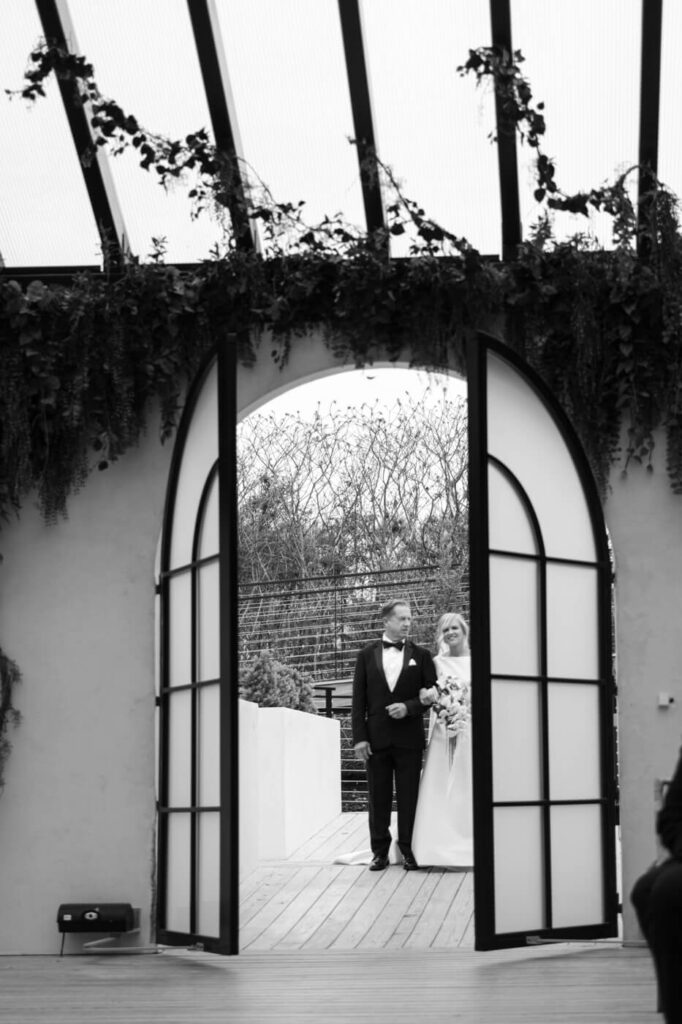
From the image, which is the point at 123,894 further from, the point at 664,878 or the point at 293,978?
the point at 664,878

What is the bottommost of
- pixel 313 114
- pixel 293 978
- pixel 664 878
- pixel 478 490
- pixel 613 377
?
pixel 293 978

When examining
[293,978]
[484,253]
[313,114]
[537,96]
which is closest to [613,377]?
[484,253]

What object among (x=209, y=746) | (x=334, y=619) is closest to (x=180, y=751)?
(x=209, y=746)

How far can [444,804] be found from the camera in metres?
7.64

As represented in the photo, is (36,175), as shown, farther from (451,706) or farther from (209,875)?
(451,706)

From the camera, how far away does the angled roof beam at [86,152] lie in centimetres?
579

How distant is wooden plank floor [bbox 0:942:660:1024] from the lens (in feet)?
14.5

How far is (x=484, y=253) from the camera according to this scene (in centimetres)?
630

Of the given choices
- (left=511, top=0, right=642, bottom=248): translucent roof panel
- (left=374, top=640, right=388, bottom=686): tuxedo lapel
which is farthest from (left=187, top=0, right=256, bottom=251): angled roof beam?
(left=374, top=640, right=388, bottom=686): tuxedo lapel

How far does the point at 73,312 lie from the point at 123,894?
253 centimetres

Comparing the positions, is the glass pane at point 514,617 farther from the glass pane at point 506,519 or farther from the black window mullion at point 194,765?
the black window mullion at point 194,765

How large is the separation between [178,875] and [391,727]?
222 cm

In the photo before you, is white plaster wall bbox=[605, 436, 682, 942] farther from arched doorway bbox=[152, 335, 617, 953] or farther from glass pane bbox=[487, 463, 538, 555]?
glass pane bbox=[487, 463, 538, 555]

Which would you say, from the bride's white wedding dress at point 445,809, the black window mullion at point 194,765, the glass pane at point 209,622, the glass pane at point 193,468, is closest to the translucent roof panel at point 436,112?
the glass pane at point 193,468
